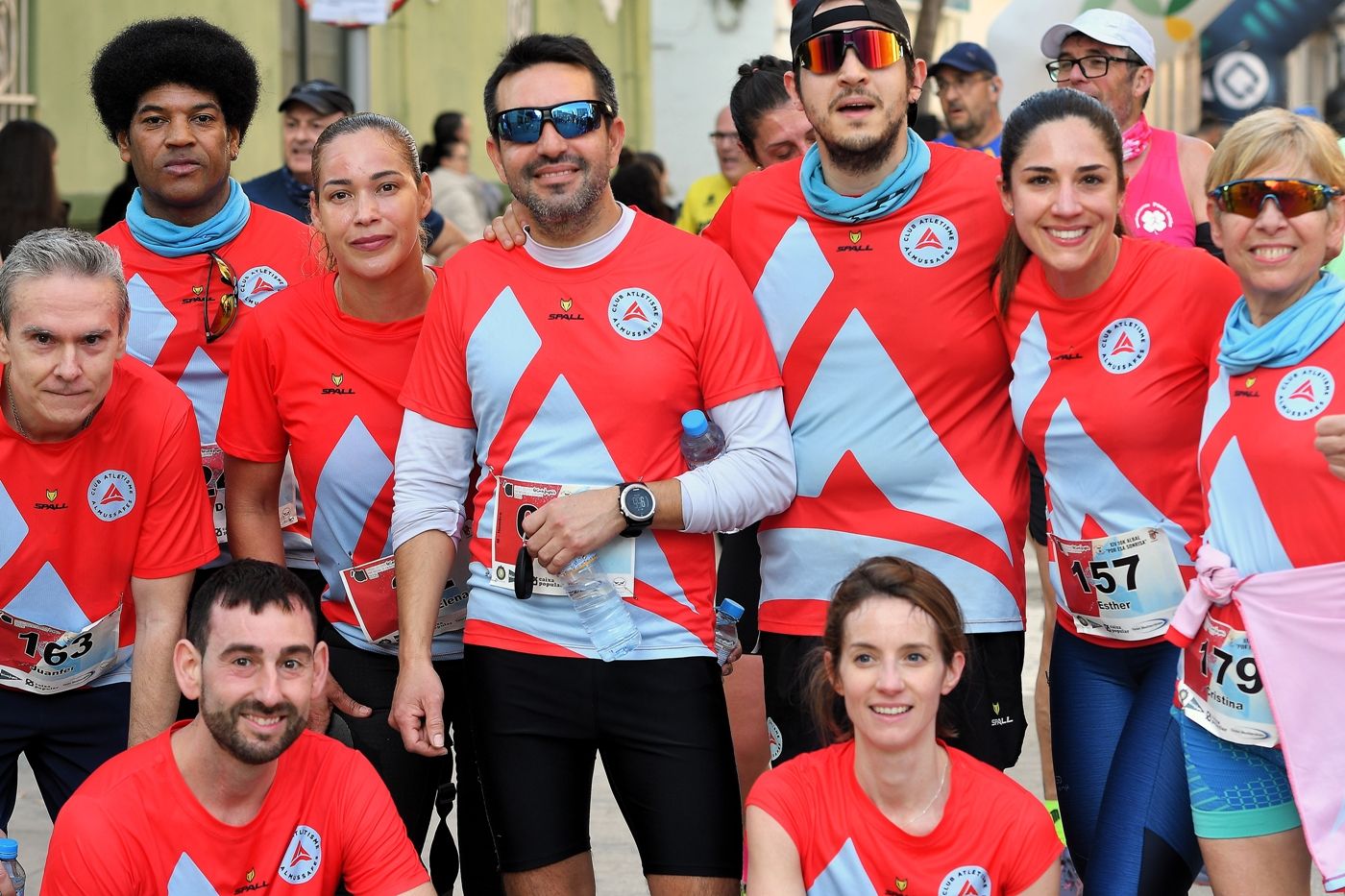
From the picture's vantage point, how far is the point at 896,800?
3.73 m

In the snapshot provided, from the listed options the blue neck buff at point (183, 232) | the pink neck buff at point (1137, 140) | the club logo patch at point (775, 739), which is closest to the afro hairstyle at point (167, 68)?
the blue neck buff at point (183, 232)

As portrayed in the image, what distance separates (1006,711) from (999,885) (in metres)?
0.45

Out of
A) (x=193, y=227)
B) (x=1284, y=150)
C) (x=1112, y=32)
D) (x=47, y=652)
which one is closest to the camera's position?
(x=1284, y=150)

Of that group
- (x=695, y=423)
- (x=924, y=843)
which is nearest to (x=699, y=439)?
(x=695, y=423)

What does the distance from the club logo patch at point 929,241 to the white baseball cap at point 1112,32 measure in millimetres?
1406

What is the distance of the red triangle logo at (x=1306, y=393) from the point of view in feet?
11.1

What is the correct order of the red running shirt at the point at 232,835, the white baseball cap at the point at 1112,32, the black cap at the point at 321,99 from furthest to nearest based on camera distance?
the black cap at the point at 321,99 → the white baseball cap at the point at 1112,32 → the red running shirt at the point at 232,835

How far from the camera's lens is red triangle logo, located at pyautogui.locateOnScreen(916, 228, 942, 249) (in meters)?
3.96

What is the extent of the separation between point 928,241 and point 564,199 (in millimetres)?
781

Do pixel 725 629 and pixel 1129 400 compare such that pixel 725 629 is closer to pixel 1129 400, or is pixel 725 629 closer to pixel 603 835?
pixel 1129 400

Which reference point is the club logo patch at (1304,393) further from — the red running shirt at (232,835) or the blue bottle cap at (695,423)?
the red running shirt at (232,835)

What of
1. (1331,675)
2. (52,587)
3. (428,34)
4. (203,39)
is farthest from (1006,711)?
(428,34)

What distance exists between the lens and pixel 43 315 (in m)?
3.89

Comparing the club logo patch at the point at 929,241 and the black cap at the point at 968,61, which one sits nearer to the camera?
the club logo patch at the point at 929,241
